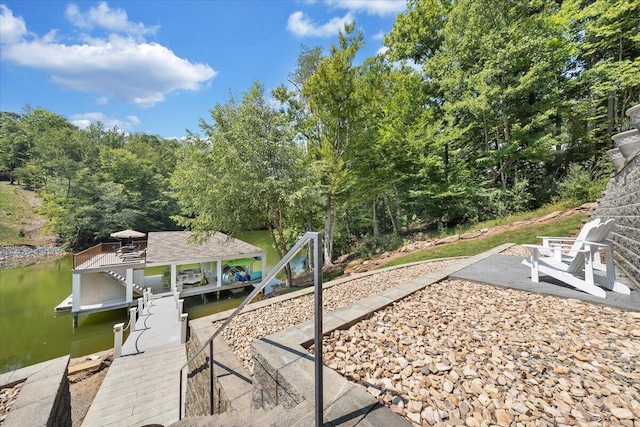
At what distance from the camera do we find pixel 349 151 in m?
10.5

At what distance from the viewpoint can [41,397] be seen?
7.25 ft

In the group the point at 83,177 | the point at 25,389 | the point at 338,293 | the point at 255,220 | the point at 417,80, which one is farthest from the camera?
the point at 83,177

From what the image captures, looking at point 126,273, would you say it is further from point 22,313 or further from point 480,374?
point 480,374

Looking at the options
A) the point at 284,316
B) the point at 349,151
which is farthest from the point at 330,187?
the point at 284,316

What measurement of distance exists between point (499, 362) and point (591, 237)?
8.59 ft

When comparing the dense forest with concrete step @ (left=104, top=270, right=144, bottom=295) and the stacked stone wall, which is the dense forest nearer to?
concrete step @ (left=104, top=270, right=144, bottom=295)

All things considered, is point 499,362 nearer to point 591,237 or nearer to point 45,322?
point 591,237

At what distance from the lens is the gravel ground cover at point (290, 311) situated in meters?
3.25

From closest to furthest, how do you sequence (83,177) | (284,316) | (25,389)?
1. (25,389)
2. (284,316)
3. (83,177)

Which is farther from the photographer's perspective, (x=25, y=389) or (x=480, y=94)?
(x=480, y=94)

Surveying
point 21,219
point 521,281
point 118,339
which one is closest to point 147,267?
point 118,339

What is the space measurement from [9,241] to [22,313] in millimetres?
16529

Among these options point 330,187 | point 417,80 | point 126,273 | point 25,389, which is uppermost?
point 417,80

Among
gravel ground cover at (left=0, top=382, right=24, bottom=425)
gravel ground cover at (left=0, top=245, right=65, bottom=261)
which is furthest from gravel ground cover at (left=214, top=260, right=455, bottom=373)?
gravel ground cover at (left=0, top=245, right=65, bottom=261)
